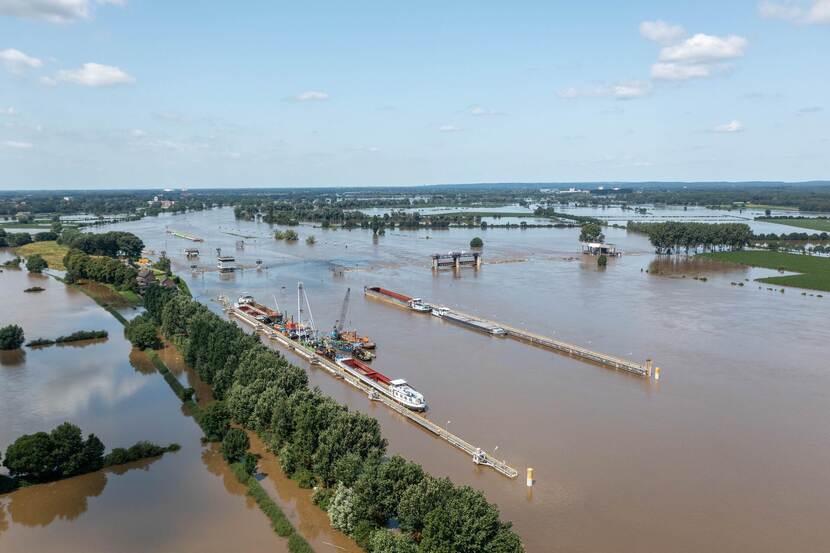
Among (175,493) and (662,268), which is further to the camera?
(662,268)

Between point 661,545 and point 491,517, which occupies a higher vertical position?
point 491,517

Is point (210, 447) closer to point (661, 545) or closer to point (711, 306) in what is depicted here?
point (661, 545)

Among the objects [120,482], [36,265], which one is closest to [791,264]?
[120,482]

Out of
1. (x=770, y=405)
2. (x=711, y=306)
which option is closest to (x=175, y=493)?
(x=770, y=405)

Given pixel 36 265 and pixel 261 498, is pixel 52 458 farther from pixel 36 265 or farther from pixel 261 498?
pixel 36 265

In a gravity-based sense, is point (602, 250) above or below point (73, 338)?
above

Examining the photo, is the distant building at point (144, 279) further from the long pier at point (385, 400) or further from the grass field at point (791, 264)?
the grass field at point (791, 264)
